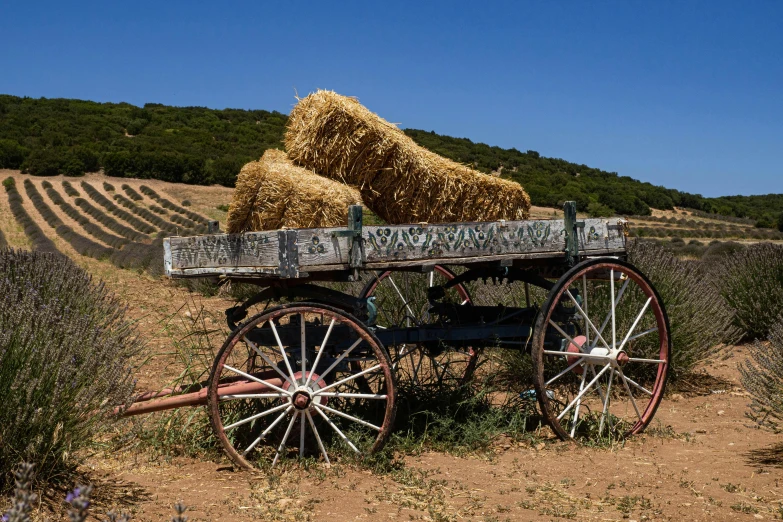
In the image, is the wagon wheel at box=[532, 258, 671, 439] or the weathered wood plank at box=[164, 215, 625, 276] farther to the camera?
the wagon wheel at box=[532, 258, 671, 439]

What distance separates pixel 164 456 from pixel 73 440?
0.91 metres

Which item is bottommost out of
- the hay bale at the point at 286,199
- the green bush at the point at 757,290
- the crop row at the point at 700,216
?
the green bush at the point at 757,290

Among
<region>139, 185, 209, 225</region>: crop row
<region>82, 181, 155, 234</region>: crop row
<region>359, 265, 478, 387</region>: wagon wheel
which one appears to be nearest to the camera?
<region>359, 265, 478, 387</region>: wagon wheel

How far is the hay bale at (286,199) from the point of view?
429cm

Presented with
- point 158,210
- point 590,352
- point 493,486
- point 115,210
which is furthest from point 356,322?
point 158,210

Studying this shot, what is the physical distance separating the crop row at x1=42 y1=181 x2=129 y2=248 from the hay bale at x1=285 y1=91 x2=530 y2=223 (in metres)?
21.8

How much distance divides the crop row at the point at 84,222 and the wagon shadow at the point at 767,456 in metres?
23.2

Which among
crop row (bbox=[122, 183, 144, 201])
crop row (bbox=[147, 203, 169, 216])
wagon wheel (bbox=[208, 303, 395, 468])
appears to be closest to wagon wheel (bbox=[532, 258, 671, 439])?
wagon wheel (bbox=[208, 303, 395, 468])

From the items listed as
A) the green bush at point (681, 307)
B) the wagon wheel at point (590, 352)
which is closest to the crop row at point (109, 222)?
the green bush at point (681, 307)

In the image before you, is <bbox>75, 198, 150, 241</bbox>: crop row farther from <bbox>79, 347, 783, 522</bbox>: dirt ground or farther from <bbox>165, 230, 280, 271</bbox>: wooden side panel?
<bbox>79, 347, 783, 522</bbox>: dirt ground

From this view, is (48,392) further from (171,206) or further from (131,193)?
(131,193)

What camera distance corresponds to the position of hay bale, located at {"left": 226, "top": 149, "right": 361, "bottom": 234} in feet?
14.1

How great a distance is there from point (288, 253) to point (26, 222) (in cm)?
3259

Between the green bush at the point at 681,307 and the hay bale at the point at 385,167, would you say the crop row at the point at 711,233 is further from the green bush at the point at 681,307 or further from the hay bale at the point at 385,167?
the hay bale at the point at 385,167
